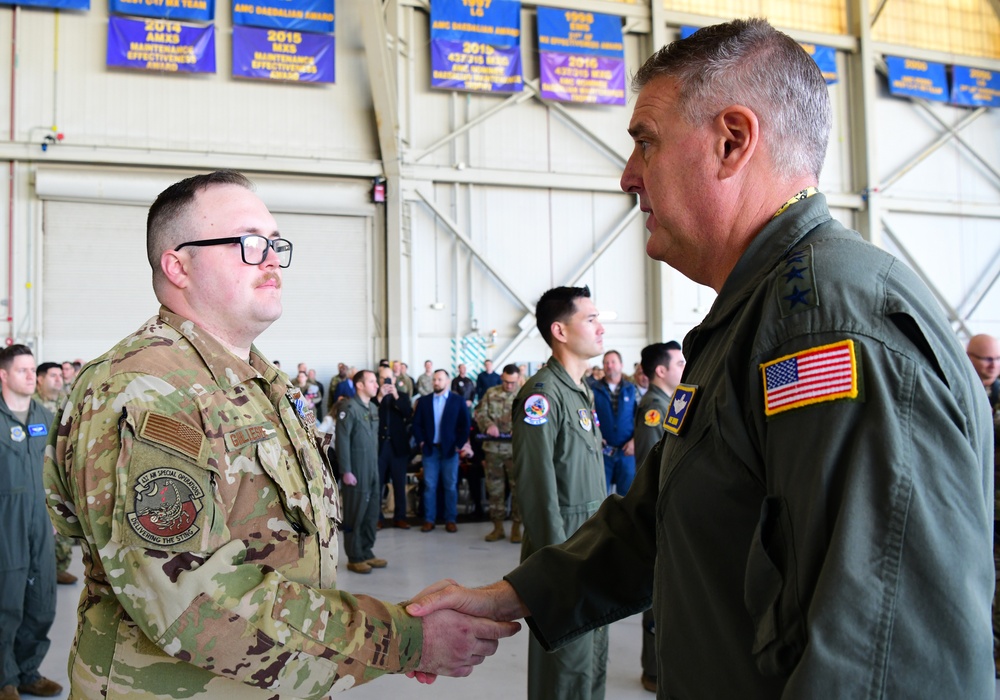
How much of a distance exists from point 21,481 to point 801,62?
4.20 meters

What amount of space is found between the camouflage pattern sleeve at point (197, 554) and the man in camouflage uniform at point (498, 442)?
592 cm

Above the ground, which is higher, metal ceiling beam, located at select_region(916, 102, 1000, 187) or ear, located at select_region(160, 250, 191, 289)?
metal ceiling beam, located at select_region(916, 102, 1000, 187)

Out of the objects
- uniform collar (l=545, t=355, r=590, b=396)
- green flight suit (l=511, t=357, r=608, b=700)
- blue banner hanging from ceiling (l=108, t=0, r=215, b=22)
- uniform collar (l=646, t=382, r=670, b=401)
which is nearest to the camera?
green flight suit (l=511, t=357, r=608, b=700)

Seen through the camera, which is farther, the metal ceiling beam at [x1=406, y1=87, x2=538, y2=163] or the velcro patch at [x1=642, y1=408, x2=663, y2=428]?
the metal ceiling beam at [x1=406, y1=87, x2=538, y2=163]

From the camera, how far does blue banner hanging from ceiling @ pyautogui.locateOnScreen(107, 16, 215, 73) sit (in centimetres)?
1027

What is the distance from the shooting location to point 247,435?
1483mm

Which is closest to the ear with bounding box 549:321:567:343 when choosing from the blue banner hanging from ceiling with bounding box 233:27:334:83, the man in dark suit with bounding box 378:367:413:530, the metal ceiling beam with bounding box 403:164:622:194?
the man in dark suit with bounding box 378:367:413:530

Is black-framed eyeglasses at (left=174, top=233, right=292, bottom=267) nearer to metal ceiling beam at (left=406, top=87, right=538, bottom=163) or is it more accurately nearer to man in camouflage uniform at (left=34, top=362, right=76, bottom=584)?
man in camouflage uniform at (left=34, top=362, right=76, bottom=584)

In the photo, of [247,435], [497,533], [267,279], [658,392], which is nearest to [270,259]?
[267,279]

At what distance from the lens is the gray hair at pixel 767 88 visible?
3.58ft

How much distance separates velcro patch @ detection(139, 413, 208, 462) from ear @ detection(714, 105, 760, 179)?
3.31ft

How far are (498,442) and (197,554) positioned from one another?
21.6 ft

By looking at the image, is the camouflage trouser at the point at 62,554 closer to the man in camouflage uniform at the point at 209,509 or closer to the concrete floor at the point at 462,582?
the concrete floor at the point at 462,582

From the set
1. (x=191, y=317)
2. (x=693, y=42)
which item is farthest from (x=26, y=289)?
(x=693, y=42)
